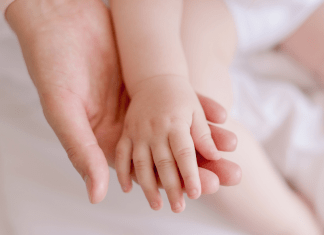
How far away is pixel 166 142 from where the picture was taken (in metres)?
0.43

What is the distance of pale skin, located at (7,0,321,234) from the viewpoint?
42cm

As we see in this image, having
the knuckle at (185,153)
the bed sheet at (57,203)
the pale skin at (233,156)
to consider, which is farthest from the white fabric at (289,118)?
the knuckle at (185,153)

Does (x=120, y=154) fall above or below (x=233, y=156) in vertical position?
above

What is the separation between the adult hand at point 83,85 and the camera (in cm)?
41

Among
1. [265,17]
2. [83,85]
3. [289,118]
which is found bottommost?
[289,118]

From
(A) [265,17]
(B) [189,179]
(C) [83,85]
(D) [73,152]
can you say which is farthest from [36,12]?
(A) [265,17]

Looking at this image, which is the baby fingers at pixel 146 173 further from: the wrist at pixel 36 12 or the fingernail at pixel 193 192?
the wrist at pixel 36 12

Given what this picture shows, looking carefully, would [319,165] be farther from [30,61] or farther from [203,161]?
[30,61]

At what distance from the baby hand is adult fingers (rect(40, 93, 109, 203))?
1.7 inches

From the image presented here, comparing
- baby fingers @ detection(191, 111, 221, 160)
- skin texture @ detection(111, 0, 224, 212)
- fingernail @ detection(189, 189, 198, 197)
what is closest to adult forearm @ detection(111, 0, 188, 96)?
skin texture @ detection(111, 0, 224, 212)

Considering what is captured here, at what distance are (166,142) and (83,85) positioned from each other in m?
0.16

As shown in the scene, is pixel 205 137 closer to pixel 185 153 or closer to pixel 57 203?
pixel 185 153

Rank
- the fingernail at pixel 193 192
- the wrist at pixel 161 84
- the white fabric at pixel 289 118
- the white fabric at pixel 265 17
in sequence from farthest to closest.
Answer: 1. the white fabric at pixel 265 17
2. the white fabric at pixel 289 118
3. the wrist at pixel 161 84
4. the fingernail at pixel 193 192

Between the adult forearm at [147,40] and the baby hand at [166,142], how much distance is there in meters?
Answer: 0.05
